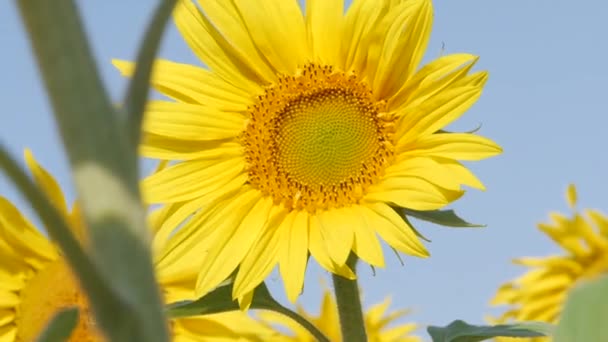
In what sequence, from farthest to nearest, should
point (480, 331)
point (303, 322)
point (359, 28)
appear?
1. point (359, 28)
2. point (303, 322)
3. point (480, 331)

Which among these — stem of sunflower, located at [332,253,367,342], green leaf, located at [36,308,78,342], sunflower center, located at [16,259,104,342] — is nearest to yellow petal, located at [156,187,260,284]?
stem of sunflower, located at [332,253,367,342]

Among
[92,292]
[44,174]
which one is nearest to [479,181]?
[44,174]

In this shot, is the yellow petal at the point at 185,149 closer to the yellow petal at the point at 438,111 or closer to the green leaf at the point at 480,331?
the yellow petal at the point at 438,111

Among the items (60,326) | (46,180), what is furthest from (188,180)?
(60,326)

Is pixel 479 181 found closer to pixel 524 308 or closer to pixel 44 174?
pixel 44 174

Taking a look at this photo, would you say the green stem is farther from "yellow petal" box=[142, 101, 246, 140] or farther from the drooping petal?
"yellow petal" box=[142, 101, 246, 140]

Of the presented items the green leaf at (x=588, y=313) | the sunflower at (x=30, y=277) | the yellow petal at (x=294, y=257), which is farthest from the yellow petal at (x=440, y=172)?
the green leaf at (x=588, y=313)

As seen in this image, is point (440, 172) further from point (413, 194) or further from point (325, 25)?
point (325, 25)
